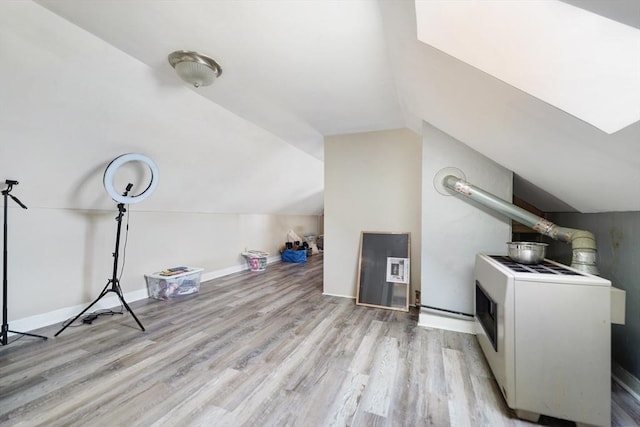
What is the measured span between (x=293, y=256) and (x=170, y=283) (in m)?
2.93

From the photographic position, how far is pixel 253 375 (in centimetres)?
174

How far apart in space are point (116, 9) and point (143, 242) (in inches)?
109

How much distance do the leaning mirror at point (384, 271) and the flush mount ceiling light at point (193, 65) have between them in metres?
2.45

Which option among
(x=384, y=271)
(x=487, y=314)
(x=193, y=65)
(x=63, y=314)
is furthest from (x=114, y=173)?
(x=487, y=314)

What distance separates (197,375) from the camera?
173cm

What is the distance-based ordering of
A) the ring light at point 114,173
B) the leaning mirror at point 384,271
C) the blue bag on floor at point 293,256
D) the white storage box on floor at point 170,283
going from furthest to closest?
1. the blue bag on floor at point 293,256
2. the white storage box on floor at point 170,283
3. the leaning mirror at point 384,271
4. the ring light at point 114,173

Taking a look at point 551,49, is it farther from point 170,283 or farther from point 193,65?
point 170,283

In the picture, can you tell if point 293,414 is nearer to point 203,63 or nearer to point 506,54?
point 506,54

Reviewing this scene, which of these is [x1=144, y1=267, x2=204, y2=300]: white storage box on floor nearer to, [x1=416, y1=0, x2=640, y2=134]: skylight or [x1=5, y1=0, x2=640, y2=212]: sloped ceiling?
[x1=5, y1=0, x2=640, y2=212]: sloped ceiling

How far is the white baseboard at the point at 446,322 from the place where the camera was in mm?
2443

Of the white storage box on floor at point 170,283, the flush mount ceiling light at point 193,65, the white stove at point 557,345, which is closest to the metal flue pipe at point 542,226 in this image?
the white stove at point 557,345

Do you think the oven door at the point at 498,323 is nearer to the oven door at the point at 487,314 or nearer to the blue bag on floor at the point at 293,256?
the oven door at the point at 487,314

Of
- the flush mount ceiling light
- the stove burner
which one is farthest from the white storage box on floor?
the stove burner

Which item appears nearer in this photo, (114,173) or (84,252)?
(114,173)
